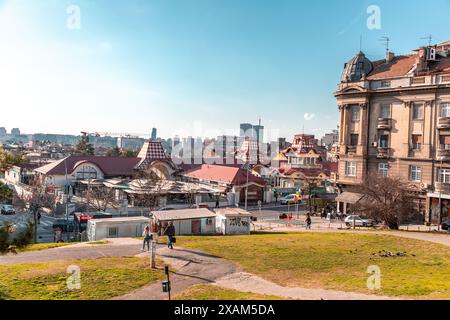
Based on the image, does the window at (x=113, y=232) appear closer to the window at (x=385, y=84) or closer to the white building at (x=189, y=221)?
the white building at (x=189, y=221)

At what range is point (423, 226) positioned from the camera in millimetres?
40250

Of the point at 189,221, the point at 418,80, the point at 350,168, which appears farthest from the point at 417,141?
the point at 189,221

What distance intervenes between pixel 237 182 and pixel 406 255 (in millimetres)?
36219

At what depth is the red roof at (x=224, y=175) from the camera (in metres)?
60.2

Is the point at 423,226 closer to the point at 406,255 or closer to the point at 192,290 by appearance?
the point at 406,255

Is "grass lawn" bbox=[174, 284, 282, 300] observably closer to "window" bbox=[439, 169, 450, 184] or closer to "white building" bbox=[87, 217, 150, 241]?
"white building" bbox=[87, 217, 150, 241]

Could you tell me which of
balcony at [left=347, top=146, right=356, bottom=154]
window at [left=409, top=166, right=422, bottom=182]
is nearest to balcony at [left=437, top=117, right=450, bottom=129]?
window at [left=409, top=166, right=422, bottom=182]

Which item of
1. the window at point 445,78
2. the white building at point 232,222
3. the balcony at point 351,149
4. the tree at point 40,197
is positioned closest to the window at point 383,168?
the balcony at point 351,149

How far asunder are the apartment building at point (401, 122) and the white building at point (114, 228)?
25312 mm

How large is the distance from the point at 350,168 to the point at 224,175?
20.5m

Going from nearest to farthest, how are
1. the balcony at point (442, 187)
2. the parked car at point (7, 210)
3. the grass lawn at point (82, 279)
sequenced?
the grass lawn at point (82, 279), the balcony at point (442, 187), the parked car at point (7, 210)

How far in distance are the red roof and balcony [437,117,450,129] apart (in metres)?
27.1
